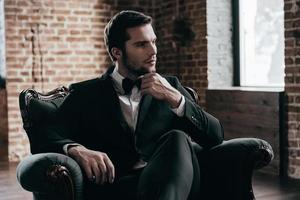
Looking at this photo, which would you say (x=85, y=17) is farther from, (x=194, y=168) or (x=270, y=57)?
(x=194, y=168)

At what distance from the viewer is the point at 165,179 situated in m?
1.85

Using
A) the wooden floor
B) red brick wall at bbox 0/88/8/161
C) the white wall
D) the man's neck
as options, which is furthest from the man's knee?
red brick wall at bbox 0/88/8/161

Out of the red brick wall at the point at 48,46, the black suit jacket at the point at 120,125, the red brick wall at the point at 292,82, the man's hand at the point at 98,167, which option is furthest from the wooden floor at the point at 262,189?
A: the man's hand at the point at 98,167

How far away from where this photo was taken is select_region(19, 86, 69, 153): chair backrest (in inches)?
88.8

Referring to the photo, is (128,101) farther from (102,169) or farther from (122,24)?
(102,169)

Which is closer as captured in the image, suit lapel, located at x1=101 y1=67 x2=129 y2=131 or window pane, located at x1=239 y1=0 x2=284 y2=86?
suit lapel, located at x1=101 y1=67 x2=129 y2=131

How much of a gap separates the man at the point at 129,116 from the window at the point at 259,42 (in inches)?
103

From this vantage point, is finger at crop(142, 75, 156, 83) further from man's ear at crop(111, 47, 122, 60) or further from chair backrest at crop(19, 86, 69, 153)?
chair backrest at crop(19, 86, 69, 153)

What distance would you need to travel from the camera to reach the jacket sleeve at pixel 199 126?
2.20m

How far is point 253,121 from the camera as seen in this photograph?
183 inches

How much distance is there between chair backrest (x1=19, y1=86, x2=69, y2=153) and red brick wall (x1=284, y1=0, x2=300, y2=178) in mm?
2419

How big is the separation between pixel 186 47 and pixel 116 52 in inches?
128

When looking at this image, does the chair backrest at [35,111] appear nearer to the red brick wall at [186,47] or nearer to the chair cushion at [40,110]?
the chair cushion at [40,110]

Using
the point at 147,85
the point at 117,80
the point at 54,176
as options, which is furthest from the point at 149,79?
the point at 54,176
